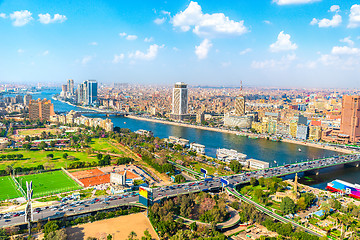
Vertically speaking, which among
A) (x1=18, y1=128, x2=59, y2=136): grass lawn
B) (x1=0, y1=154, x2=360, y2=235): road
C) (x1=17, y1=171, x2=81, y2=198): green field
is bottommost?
(x1=17, y1=171, x2=81, y2=198): green field

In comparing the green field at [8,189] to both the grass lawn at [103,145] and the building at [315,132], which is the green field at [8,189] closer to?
the grass lawn at [103,145]

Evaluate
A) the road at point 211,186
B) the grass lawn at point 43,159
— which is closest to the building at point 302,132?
the road at point 211,186

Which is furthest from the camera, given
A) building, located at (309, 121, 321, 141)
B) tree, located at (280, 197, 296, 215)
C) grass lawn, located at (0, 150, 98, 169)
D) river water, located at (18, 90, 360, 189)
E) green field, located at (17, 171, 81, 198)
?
building, located at (309, 121, 321, 141)

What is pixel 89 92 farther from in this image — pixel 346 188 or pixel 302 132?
pixel 346 188

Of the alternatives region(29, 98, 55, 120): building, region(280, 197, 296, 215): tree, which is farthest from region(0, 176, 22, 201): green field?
region(29, 98, 55, 120): building

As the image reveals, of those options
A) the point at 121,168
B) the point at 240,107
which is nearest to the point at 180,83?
the point at 240,107

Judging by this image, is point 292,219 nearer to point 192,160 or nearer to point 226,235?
point 226,235

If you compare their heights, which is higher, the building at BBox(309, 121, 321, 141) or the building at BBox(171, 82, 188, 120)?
the building at BBox(171, 82, 188, 120)

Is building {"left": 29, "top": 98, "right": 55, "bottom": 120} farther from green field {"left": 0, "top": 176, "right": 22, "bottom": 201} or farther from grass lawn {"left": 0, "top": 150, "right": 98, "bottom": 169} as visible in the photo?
green field {"left": 0, "top": 176, "right": 22, "bottom": 201}
